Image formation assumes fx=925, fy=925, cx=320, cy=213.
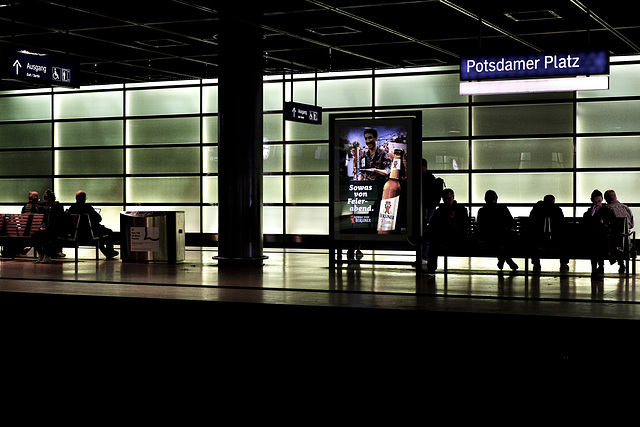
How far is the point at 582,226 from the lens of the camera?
45.8ft

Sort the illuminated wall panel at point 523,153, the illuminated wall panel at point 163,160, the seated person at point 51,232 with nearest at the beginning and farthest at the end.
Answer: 1. the seated person at point 51,232
2. the illuminated wall panel at point 523,153
3. the illuminated wall panel at point 163,160

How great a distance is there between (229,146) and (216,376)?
7081mm

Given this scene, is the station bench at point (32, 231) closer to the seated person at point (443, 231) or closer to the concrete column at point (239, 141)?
the concrete column at point (239, 141)

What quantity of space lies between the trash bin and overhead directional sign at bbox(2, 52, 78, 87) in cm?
293

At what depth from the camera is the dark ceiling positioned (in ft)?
49.6

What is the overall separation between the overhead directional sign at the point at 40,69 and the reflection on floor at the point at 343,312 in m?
3.21

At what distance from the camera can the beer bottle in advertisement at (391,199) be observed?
14.7 meters

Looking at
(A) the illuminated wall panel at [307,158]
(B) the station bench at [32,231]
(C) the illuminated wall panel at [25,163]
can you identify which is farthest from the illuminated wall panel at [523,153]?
(C) the illuminated wall panel at [25,163]

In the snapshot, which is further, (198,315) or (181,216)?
(181,216)

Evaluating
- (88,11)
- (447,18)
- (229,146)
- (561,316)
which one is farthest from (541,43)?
(561,316)

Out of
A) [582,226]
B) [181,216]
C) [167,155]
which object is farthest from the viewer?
[167,155]

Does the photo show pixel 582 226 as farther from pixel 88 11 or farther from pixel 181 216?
pixel 88 11

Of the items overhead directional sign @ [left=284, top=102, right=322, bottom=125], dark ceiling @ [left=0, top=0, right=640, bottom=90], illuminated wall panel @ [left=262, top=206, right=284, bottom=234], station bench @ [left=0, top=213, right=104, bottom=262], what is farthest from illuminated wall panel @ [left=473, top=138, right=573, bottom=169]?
station bench @ [left=0, top=213, right=104, bottom=262]

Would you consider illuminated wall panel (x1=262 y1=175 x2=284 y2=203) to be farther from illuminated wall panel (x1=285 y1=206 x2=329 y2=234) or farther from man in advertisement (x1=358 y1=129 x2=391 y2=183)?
man in advertisement (x1=358 y1=129 x2=391 y2=183)
